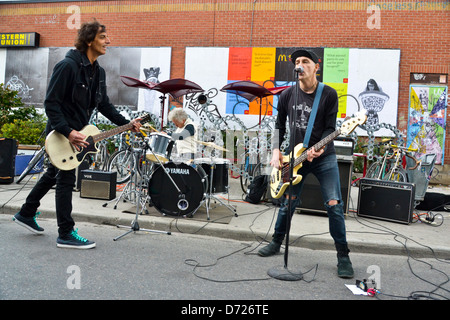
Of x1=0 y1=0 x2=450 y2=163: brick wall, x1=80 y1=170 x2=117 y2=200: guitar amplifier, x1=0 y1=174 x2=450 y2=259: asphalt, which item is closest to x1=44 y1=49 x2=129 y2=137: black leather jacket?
x1=0 y1=174 x2=450 y2=259: asphalt

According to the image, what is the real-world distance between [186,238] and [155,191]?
1.13m

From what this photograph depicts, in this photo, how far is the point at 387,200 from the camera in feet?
18.6

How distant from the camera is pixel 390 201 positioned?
563 centimetres

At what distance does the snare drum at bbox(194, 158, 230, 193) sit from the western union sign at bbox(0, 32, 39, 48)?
11.4 m

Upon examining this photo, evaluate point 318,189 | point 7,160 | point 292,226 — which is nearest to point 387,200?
point 318,189

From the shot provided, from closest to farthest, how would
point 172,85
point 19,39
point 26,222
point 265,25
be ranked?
point 26,222 → point 172,85 → point 265,25 → point 19,39

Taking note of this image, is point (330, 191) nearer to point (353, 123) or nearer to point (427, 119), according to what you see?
point (353, 123)

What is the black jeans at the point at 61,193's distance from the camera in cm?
364

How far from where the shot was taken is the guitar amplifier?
6.22m

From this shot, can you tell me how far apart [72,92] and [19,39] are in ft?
41.4

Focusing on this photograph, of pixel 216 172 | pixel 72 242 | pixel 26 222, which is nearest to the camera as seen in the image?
pixel 72 242

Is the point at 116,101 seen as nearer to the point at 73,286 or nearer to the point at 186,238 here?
the point at 186,238

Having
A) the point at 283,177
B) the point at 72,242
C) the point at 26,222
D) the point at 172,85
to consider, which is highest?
the point at 172,85

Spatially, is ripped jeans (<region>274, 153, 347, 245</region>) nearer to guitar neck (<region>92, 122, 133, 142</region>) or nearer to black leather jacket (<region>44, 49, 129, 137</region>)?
guitar neck (<region>92, 122, 133, 142</region>)
